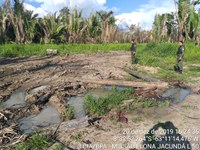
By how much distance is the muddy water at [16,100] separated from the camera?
26.1 feet

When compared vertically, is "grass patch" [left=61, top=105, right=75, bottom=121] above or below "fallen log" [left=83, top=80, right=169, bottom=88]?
below

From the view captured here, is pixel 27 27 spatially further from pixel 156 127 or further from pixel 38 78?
pixel 156 127

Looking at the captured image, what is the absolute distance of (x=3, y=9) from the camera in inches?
835

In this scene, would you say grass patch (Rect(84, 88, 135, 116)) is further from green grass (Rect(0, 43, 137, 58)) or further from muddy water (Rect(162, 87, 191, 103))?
green grass (Rect(0, 43, 137, 58))

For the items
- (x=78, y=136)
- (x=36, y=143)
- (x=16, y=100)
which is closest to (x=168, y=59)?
(x=16, y=100)

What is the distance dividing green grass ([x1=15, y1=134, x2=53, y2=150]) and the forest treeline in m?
16.8

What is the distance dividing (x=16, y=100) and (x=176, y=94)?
4945 millimetres

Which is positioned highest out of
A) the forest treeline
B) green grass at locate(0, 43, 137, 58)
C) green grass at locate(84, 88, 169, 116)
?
the forest treeline

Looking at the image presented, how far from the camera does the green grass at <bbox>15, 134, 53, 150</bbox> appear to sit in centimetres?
477

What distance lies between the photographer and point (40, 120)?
6.66 meters

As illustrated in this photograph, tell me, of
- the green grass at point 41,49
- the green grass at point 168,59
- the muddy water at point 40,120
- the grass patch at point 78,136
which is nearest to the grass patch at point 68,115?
the muddy water at point 40,120

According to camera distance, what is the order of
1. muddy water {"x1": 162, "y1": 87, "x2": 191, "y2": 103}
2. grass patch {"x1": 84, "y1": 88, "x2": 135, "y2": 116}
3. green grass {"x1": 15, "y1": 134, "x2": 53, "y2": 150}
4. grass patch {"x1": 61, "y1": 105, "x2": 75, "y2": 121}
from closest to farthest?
green grass {"x1": 15, "y1": 134, "x2": 53, "y2": 150} < grass patch {"x1": 61, "y1": 105, "x2": 75, "y2": 121} < grass patch {"x1": 84, "y1": 88, "x2": 135, "y2": 116} < muddy water {"x1": 162, "y1": 87, "x2": 191, "y2": 103}

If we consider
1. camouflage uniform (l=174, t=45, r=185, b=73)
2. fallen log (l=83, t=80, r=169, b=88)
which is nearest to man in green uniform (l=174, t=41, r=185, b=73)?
camouflage uniform (l=174, t=45, r=185, b=73)

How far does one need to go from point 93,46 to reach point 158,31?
8977mm
